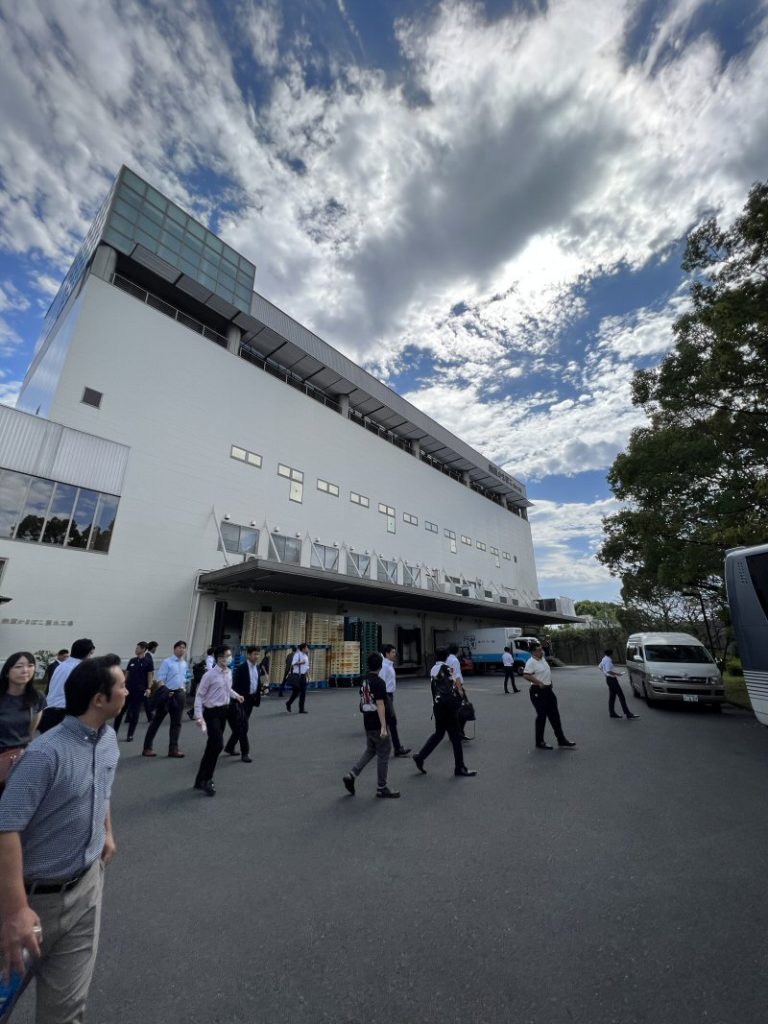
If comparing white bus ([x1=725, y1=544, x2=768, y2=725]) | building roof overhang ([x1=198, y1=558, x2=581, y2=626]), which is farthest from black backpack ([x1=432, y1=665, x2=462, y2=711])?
building roof overhang ([x1=198, y1=558, x2=581, y2=626])

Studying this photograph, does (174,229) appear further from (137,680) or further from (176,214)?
(137,680)

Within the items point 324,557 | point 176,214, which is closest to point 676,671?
point 324,557

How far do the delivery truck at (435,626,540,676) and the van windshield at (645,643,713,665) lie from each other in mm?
14103

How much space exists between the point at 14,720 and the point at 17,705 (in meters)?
0.13

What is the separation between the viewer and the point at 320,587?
20.2 meters

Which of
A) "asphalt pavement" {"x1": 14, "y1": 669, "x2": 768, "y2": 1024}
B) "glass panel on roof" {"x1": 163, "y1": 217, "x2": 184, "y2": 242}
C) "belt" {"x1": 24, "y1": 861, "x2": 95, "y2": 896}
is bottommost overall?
"asphalt pavement" {"x1": 14, "y1": 669, "x2": 768, "y2": 1024}

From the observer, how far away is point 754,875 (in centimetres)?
349

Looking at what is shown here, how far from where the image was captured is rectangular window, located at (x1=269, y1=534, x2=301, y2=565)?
20859mm

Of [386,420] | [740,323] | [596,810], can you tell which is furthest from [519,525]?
[596,810]

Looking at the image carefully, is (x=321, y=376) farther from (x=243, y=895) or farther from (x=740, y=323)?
(x=243, y=895)

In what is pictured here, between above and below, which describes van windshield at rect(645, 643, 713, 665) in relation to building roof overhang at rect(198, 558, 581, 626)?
below

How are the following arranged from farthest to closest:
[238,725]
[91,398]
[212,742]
A: [91,398] < [238,725] < [212,742]

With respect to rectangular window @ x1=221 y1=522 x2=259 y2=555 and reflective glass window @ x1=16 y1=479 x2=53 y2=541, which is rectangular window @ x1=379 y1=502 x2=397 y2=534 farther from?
reflective glass window @ x1=16 y1=479 x2=53 y2=541

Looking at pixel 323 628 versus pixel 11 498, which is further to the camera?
pixel 323 628
